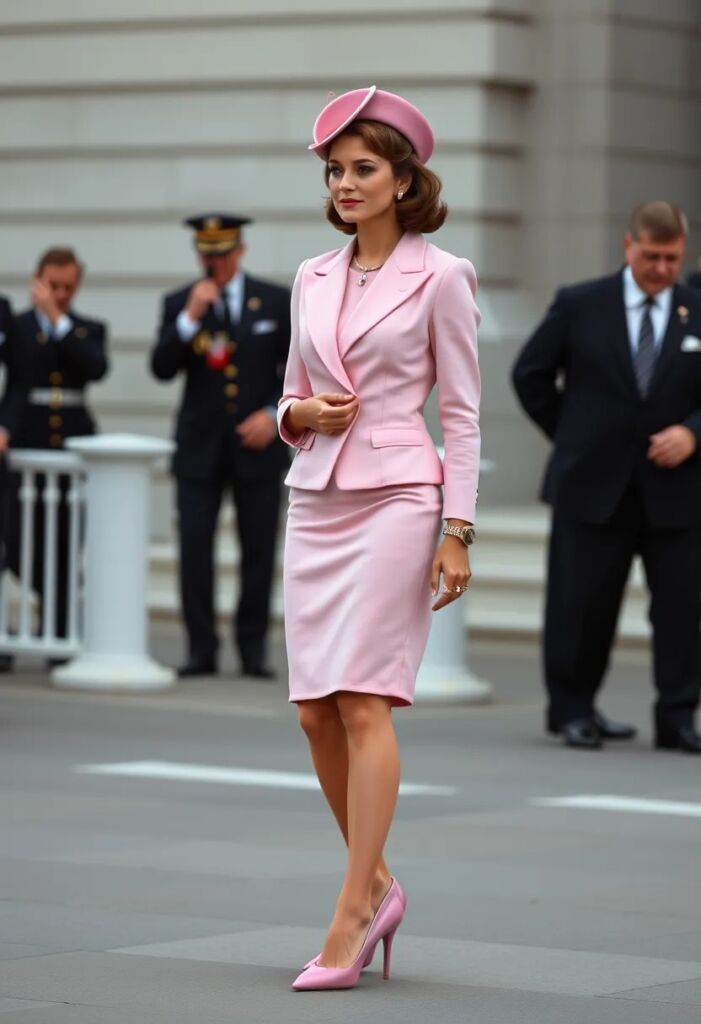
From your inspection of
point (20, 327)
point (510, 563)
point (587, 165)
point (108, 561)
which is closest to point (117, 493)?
point (108, 561)

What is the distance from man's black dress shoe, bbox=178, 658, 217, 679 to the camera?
12.8 meters

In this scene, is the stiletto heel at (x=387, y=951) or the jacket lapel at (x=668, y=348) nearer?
the stiletto heel at (x=387, y=951)

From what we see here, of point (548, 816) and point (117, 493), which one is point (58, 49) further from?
point (548, 816)

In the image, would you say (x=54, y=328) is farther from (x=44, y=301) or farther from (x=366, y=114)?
(x=366, y=114)

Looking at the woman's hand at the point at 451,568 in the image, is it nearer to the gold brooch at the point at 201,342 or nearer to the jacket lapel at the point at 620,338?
the jacket lapel at the point at 620,338

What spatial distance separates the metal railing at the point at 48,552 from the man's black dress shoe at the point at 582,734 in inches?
113

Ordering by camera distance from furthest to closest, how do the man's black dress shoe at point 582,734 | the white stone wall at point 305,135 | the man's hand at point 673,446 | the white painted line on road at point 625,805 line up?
the white stone wall at point 305,135 → the man's black dress shoe at point 582,734 → the man's hand at point 673,446 → the white painted line on road at point 625,805

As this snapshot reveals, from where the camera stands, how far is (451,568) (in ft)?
19.2

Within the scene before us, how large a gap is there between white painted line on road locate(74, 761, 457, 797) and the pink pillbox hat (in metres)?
3.53

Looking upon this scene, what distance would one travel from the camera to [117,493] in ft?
40.1

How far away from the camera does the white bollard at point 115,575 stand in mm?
12164

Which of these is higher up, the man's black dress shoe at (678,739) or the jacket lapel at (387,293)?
the jacket lapel at (387,293)

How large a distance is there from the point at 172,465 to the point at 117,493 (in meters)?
0.75

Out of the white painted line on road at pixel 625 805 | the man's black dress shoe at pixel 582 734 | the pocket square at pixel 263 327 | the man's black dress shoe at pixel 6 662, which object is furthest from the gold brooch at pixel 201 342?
the white painted line on road at pixel 625 805
